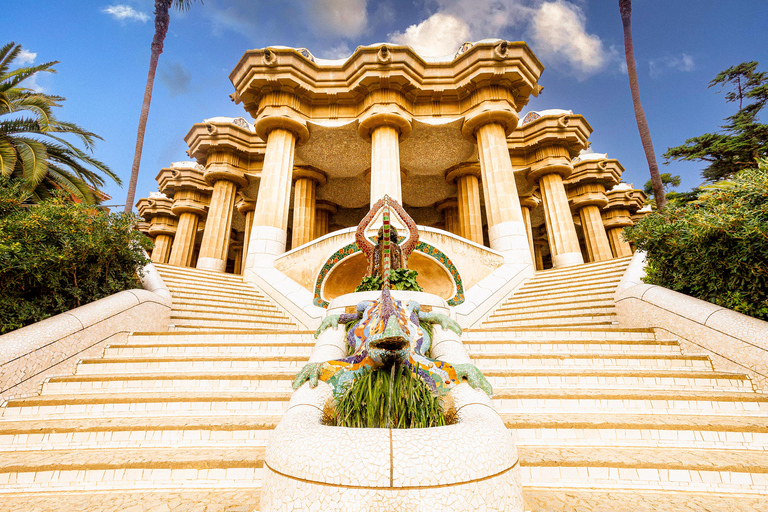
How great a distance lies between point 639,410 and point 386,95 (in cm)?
1256

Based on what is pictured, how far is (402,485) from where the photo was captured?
4.93ft

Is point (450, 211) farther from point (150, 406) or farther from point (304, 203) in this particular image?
point (150, 406)

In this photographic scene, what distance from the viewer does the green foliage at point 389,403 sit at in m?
2.13

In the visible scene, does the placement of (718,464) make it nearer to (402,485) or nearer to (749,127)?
(402,485)

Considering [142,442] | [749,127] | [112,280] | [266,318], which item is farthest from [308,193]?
[749,127]

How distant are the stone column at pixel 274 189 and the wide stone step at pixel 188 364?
6875 millimetres

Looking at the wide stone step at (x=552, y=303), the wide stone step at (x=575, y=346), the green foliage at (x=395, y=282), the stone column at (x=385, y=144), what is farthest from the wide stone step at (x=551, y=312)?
the stone column at (x=385, y=144)

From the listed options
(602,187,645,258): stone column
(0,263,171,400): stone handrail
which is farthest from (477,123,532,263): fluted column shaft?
(602,187,645,258): stone column

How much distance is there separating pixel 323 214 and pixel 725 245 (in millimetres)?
17875

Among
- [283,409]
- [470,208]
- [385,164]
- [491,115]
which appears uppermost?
[491,115]

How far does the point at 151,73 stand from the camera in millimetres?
12742

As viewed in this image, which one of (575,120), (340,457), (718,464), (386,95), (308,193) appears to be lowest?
(718,464)

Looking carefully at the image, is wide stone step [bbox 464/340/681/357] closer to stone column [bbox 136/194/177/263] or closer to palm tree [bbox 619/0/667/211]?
palm tree [bbox 619/0/667/211]

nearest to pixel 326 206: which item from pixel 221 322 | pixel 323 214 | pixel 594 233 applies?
pixel 323 214
